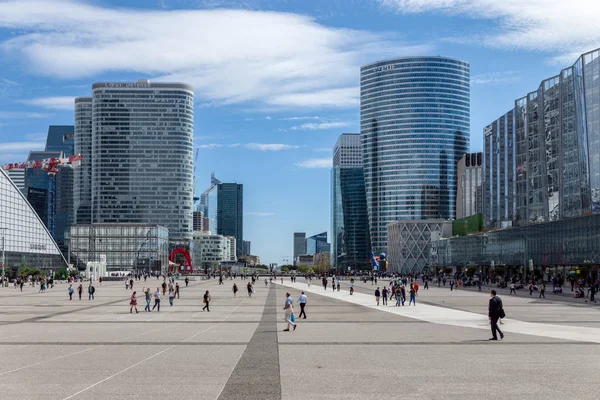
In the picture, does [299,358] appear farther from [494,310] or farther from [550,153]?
[550,153]

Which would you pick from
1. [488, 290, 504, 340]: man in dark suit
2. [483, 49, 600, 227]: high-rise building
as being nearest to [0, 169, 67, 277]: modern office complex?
[483, 49, 600, 227]: high-rise building

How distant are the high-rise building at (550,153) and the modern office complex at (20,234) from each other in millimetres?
103459

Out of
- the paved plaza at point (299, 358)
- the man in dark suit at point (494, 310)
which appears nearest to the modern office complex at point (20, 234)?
the paved plaza at point (299, 358)

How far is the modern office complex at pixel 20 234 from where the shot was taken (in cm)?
14562

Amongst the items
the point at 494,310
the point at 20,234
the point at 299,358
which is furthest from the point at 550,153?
the point at 20,234

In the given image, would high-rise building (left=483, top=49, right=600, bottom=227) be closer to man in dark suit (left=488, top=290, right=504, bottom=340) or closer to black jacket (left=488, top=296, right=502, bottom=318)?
man in dark suit (left=488, top=290, right=504, bottom=340)

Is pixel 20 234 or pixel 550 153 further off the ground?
pixel 550 153

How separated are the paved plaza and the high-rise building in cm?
6368

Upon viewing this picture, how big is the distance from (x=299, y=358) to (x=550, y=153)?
100682 millimetres

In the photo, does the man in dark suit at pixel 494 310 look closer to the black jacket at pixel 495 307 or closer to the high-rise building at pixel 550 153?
the black jacket at pixel 495 307

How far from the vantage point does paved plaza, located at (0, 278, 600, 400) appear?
1555 cm

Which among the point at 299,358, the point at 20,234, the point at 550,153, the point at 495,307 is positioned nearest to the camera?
the point at 299,358

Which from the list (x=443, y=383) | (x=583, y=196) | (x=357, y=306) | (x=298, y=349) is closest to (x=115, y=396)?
(x=443, y=383)

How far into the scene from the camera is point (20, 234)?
153 m
